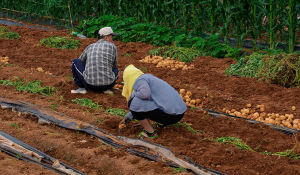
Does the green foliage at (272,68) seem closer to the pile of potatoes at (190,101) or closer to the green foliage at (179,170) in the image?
the pile of potatoes at (190,101)

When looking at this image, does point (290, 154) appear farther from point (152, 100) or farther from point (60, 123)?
point (60, 123)

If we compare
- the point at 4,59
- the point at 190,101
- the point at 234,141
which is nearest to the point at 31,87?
the point at 4,59

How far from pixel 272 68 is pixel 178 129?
9.85 ft

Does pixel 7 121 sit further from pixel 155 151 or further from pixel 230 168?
pixel 230 168

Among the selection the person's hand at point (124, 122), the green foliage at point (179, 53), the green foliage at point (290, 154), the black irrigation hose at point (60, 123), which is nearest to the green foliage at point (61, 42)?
the green foliage at point (179, 53)

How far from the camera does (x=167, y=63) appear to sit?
798cm

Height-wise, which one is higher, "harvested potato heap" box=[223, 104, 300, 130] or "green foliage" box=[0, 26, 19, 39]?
"green foliage" box=[0, 26, 19, 39]

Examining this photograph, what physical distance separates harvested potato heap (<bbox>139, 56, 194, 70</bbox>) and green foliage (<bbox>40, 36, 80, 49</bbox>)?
2744mm

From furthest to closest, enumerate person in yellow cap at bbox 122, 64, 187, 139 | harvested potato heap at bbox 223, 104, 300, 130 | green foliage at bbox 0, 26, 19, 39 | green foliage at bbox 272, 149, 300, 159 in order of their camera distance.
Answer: green foliage at bbox 0, 26, 19, 39
harvested potato heap at bbox 223, 104, 300, 130
person in yellow cap at bbox 122, 64, 187, 139
green foliage at bbox 272, 149, 300, 159

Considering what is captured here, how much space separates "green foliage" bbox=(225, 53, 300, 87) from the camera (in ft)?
20.7

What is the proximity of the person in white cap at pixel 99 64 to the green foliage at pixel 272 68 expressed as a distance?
273cm

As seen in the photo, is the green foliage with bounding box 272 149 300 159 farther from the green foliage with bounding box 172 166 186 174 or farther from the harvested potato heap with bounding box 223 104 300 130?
the green foliage with bounding box 172 166 186 174

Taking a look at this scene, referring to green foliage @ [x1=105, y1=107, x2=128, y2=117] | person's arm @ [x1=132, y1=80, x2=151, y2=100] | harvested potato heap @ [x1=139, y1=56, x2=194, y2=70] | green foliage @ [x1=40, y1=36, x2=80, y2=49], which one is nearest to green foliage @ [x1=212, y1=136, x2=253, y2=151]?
person's arm @ [x1=132, y1=80, x2=151, y2=100]

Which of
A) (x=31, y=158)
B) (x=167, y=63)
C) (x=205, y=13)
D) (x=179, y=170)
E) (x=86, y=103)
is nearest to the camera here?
(x=179, y=170)
